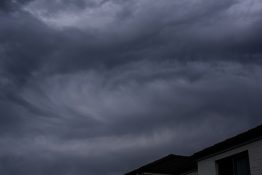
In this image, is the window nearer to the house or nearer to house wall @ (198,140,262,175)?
the house

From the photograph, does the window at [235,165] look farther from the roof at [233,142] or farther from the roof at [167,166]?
the roof at [167,166]

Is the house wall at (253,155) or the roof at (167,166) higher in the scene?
the roof at (167,166)

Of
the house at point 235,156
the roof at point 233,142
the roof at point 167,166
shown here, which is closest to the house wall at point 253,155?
the house at point 235,156

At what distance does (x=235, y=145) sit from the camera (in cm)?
1602

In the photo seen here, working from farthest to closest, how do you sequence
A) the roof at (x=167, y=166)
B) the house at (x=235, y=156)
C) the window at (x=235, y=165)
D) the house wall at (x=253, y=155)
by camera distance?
the roof at (x=167, y=166) < the window at (x=235, y=165) < the house at (x=235, y=156) < the house wall at (x=253, y=155)

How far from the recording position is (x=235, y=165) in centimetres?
1630

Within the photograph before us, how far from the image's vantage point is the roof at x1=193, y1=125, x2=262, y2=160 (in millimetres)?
14789

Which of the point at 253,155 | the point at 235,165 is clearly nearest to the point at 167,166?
the point at 235,165

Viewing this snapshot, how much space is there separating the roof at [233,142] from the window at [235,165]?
0.48 meters

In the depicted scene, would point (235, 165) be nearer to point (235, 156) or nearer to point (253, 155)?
point (235, 156)

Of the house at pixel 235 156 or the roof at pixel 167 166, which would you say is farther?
the roof at pixel 167 166

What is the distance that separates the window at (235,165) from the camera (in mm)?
15750

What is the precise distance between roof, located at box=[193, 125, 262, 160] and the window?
0.48m

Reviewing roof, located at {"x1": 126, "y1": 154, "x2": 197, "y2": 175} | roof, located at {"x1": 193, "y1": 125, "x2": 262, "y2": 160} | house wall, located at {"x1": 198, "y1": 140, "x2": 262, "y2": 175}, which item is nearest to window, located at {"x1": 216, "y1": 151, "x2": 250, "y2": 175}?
house wall, located at {"x1": 198, "y1": 140, "x2": 262, "y2": 175}
